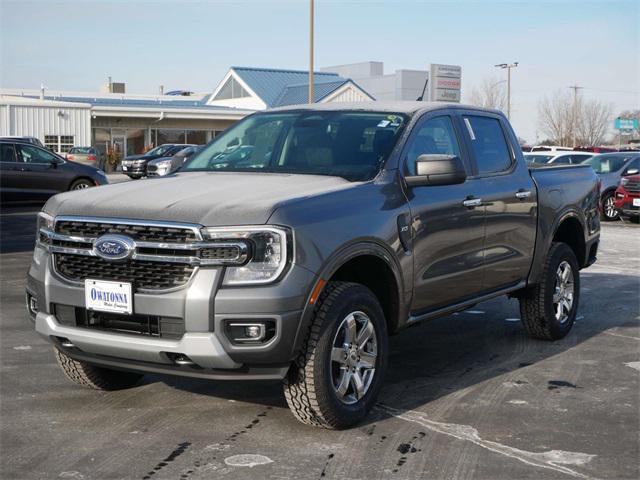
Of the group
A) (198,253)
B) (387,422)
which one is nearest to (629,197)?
(387,422)

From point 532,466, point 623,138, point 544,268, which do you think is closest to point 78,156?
point 544,268

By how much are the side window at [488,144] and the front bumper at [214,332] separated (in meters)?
2.45

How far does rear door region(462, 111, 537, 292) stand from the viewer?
257 inches

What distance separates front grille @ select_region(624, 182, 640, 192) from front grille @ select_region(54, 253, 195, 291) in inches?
Answer: 673

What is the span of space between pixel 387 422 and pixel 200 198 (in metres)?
1.66

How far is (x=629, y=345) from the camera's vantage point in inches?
A: 292

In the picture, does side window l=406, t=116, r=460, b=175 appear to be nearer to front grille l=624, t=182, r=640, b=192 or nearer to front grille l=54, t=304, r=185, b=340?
front grille l=54, t=304, r=185, b=340

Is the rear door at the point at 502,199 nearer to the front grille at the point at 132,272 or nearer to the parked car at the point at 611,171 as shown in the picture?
the front grille at the point at 132,272

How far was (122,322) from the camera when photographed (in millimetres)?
4793

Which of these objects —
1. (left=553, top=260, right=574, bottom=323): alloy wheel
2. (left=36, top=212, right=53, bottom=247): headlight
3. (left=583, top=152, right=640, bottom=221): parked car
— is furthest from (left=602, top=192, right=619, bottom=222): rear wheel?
(left=36, top=212, right=53, bottom=247): headlight

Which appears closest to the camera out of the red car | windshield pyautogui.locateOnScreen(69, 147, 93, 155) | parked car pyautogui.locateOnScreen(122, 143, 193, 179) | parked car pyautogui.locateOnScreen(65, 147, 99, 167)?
the red car

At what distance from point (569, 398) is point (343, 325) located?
1.74m

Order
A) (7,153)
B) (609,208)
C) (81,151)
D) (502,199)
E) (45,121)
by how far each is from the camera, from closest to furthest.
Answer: (502,199)
(609,208)
(7,153)
(81,151)
(45,121)

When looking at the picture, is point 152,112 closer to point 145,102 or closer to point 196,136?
point 196,136
